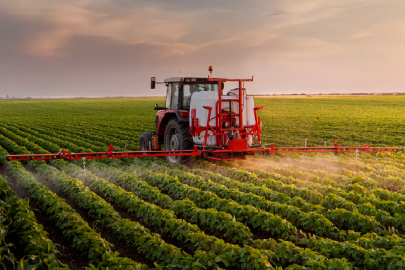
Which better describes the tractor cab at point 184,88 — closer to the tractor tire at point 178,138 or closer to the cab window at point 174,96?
the cab window at point 174,96

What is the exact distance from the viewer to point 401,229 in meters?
6.60

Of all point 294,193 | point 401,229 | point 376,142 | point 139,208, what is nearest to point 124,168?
point 139,208

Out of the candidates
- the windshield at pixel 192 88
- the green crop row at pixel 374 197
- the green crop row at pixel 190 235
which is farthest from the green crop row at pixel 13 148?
the green crop row at pixel 374 197

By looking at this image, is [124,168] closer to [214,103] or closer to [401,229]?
[214,103]

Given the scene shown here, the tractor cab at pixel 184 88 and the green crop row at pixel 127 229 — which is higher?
the tractor cab at pixel 184 88

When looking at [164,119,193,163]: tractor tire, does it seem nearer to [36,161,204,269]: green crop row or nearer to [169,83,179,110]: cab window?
[169,83,179,110]: cab window

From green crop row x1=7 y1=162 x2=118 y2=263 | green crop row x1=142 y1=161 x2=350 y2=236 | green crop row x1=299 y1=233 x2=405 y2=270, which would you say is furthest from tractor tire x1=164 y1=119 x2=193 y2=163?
green crop row x1=299 y1=233 x2=405 y2=270

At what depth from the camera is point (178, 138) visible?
444 inches

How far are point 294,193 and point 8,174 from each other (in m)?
8.69

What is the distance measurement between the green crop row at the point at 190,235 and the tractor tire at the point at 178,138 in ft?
9.38

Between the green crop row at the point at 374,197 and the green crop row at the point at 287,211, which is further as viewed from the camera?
the green crop row at the point at 374,197

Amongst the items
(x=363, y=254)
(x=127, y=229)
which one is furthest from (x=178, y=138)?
(x=363, y=254)

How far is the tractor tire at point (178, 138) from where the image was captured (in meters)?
11.0

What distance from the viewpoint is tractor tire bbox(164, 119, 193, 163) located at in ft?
36.1
